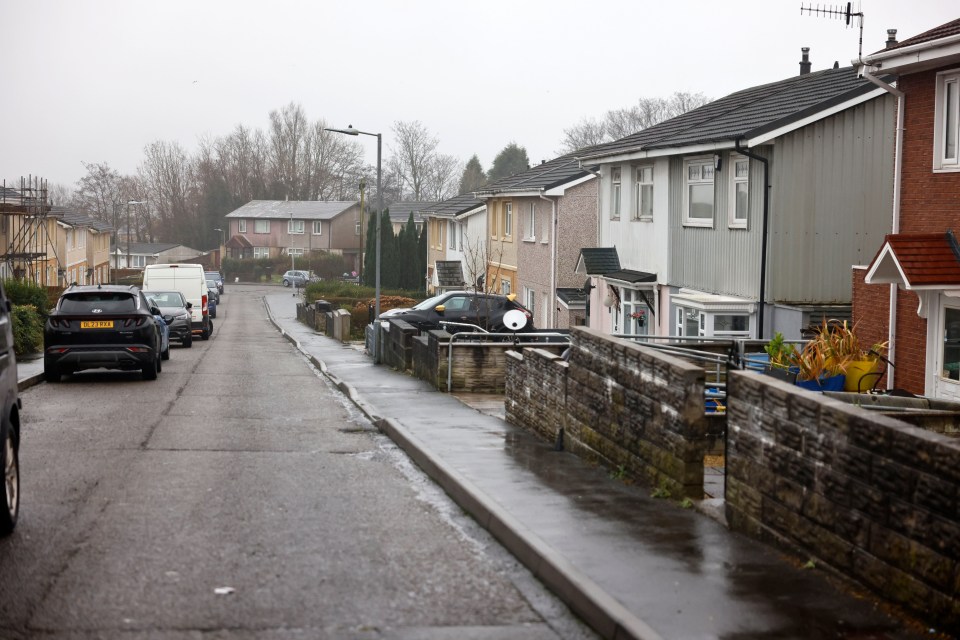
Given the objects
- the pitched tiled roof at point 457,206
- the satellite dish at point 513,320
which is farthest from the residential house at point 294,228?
the satellite dish at point 513,320

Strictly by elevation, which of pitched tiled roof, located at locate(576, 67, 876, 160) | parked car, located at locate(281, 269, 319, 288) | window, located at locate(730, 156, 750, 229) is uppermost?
pitched tiled roof, located at locate(576, 67, 876, 160)

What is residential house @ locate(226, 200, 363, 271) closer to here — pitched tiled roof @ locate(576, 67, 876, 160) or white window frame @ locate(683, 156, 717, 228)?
pitched tiled roof @ locate(576, 67, 876, 160)

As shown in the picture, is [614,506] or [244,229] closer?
[614,506]

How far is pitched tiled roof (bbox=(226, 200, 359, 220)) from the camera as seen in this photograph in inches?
4604

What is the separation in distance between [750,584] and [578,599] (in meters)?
0.99

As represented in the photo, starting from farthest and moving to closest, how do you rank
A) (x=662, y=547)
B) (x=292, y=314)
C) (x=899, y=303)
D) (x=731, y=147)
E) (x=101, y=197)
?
(x=101, y=197) < (x=292, y=314) < (x=731, y=147) < (x=899, y=303) < (x=662, y=547)

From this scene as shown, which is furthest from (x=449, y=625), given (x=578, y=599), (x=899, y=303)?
(x=899, y=303)

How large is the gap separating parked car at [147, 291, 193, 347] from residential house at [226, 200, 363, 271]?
77927 mm

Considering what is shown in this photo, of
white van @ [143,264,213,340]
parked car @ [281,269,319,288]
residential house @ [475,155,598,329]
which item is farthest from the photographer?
parked car @ [281,269,319,288]

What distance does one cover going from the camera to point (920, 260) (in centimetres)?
1451

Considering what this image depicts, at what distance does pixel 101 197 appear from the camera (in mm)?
115125

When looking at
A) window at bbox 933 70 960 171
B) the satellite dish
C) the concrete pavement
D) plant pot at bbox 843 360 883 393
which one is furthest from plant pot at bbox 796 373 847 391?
the satellite dish

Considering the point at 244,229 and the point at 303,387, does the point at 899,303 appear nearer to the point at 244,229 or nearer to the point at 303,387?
the point at 303,387

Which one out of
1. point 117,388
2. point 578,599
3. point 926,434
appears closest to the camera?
point 926,434
